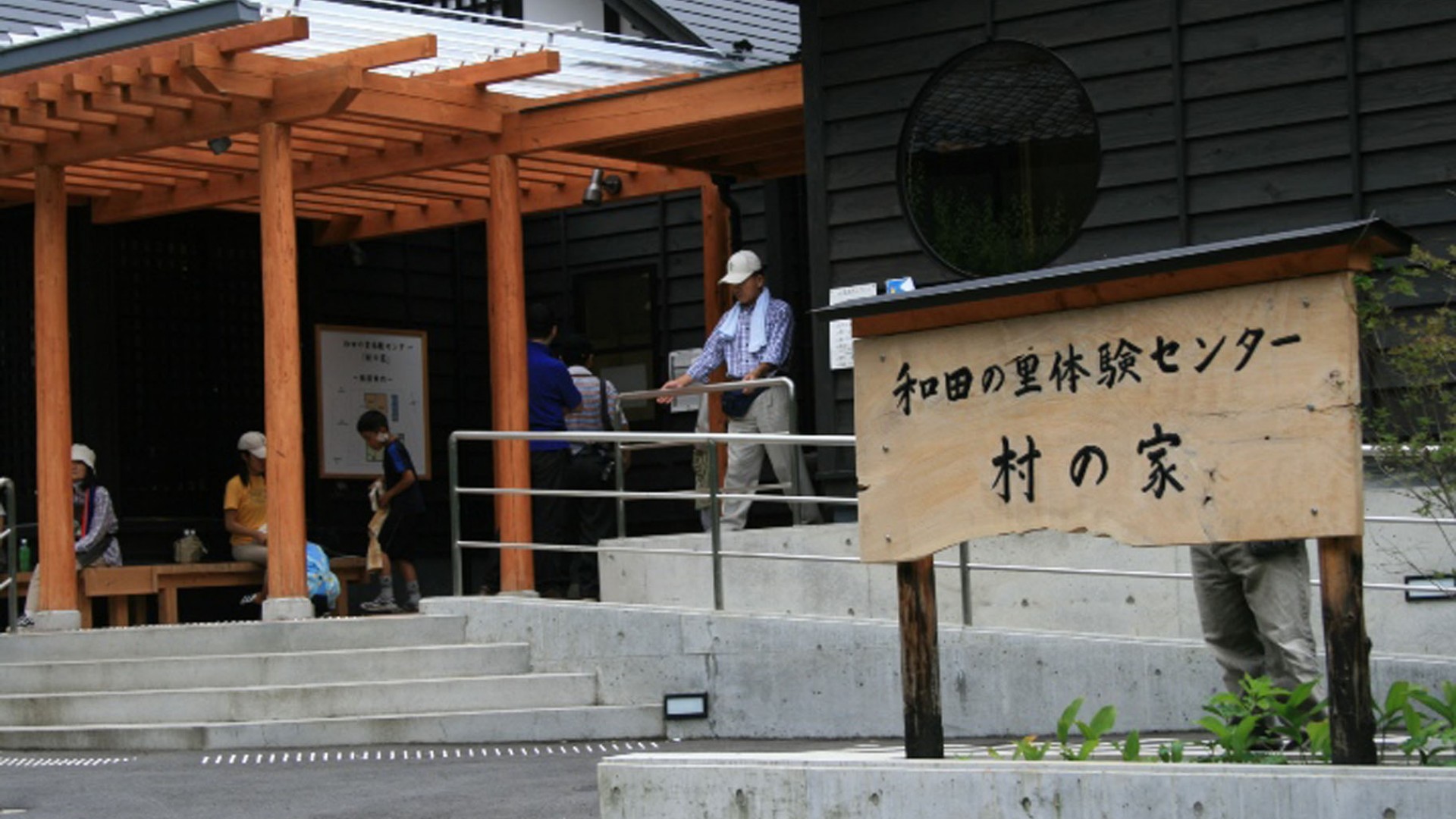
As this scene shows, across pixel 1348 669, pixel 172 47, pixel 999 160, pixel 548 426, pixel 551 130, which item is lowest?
pixel 1348 669

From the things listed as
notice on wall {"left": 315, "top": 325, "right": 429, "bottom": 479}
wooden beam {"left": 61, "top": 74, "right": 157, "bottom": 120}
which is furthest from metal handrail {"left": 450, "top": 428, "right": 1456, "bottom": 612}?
notice on wall {"left": 315, "top": 325, "right": 429, "bottom": 479}

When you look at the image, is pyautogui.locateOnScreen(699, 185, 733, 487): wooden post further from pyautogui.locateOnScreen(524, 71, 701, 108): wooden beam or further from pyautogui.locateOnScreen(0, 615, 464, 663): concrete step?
pyautogui.locateOnScreen(0, 615, 464, 663): concrete step

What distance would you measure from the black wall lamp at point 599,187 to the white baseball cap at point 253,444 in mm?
2910

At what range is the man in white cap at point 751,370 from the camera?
1363cm

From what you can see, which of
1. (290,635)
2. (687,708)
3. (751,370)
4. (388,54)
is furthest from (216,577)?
(687,708)

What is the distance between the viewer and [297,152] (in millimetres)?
15406

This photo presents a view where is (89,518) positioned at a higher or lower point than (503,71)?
lower

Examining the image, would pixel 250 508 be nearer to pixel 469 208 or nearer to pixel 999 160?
pixel 469 208

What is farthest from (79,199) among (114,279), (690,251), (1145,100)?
(1145,100)

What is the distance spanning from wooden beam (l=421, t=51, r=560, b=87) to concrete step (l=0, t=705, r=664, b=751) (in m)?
4.09

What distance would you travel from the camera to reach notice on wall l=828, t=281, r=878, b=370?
13.4 m

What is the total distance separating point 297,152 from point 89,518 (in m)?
2.91

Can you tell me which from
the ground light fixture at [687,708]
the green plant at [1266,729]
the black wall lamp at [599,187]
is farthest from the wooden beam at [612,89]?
the green plant at [1266,729]

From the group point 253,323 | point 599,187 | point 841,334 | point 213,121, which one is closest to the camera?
point 841,334
